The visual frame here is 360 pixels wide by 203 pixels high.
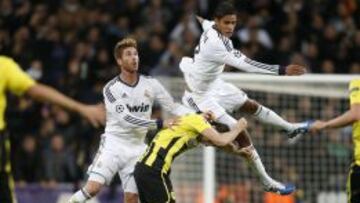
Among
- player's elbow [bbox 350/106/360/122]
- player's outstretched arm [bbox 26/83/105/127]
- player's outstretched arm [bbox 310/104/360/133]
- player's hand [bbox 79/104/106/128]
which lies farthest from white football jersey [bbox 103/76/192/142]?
player's hand [bbox 79/104/106/128]

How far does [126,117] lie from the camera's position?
35.8ft

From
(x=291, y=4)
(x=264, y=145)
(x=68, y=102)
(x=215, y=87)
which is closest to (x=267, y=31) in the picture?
(x=291, y=4)

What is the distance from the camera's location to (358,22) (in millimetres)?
18141

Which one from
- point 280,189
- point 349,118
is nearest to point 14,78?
point 349,118

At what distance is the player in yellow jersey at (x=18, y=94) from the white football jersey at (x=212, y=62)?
296cm

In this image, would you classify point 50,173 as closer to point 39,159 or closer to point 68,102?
point 39,159

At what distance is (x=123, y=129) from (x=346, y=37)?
23.4 ft

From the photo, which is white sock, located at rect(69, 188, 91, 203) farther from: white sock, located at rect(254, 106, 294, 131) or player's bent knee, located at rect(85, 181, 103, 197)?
white sock, located at rect(254, 106, 294, 131)

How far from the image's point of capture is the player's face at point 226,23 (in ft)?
34.3

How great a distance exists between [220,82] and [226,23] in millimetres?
806

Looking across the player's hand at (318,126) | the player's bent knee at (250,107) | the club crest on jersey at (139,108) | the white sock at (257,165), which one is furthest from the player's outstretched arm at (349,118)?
the club crest on jersey at (139,108)

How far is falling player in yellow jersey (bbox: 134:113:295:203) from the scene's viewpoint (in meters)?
9.86

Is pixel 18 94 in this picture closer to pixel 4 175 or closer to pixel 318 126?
pixel 4 175

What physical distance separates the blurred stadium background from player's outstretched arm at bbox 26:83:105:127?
6451 millimetres
